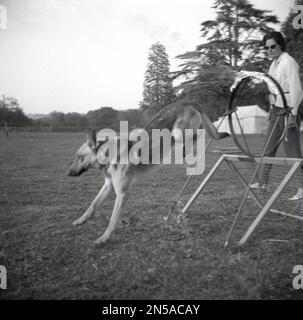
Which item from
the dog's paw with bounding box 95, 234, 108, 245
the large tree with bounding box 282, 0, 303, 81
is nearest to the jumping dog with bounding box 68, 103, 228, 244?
the dog's paw with bounding box 95, 234, 108, 245

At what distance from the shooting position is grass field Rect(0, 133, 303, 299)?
2.84 m

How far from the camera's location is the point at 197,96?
1490 cm

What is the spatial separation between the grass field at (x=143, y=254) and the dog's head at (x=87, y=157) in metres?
0.83

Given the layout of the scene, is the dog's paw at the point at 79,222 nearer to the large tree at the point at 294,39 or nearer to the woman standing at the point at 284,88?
the woman standing at the point at 284,88

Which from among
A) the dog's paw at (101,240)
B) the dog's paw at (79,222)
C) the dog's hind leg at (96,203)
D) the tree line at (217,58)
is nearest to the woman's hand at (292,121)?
the dog's hind leg at (96,203)

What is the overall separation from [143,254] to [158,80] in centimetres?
967

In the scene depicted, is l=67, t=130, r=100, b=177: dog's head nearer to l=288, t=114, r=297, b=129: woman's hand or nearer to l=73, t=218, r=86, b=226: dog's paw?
l=73, t=218, r=86, b=226: dog's paw

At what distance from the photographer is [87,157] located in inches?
187

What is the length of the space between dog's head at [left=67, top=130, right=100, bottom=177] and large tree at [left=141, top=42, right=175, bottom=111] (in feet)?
17.4

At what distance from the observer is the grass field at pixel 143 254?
9.32 ft

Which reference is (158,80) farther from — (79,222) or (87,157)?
(79,222)
